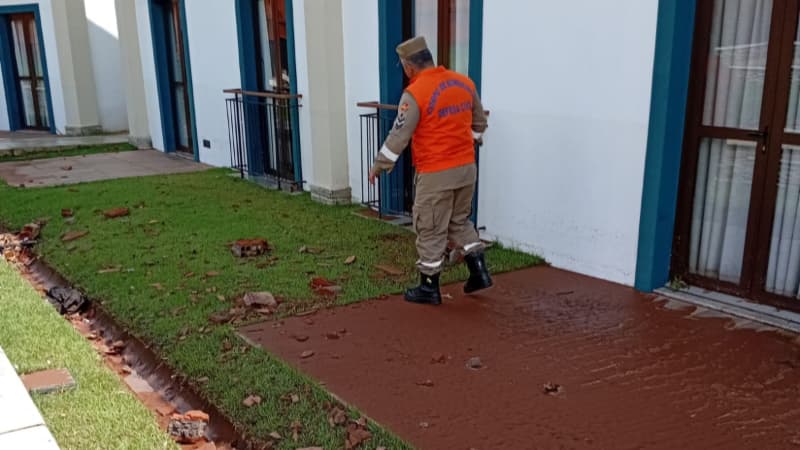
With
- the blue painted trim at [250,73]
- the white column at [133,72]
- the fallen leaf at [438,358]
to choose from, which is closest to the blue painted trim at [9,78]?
the white column at [133,72]

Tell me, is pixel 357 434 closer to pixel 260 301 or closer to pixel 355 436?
pixel 355 436

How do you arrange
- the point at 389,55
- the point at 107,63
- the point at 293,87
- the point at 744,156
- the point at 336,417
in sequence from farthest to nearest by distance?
the point at 107,63 < the point at 293,87 < the point at 389,55 < the point at 744,156 < the point at 336,417

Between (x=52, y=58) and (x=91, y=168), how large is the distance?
548 centimetres

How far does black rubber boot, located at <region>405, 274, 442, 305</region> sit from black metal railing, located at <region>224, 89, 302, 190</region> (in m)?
4.38

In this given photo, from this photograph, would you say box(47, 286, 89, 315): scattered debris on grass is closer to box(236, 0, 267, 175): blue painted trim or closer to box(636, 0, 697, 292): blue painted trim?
box(636, 0, 697, 292): blue painted trim

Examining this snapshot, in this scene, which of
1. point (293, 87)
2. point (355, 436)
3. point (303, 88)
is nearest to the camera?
point (355, 436)

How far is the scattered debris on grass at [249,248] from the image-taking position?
615 centimetres

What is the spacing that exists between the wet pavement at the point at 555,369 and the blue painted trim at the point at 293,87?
4242mm

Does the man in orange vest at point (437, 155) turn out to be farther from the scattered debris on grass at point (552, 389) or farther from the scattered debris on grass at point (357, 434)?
the scattered debris on grass at point (357, 434)

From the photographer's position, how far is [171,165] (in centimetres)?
1134

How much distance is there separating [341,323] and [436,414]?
4.43ft

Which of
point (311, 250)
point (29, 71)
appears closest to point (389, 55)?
point (311, 250)

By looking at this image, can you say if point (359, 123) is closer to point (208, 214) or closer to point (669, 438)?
point (208, 214)

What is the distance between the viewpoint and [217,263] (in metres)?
5.96
